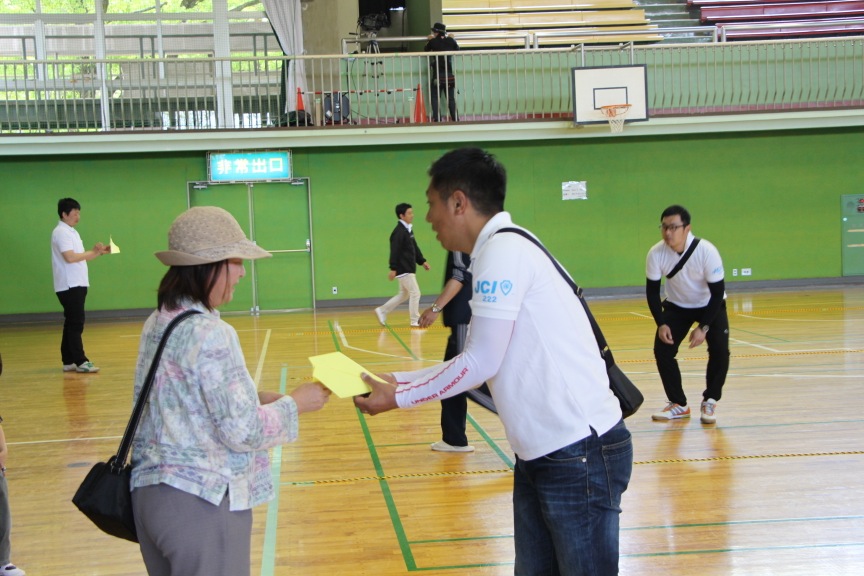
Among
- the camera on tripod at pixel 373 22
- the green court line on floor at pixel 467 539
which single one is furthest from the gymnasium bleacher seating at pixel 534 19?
the green court line on floor at pixel 467 539

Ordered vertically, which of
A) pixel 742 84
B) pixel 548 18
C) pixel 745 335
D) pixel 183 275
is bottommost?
pixel 745 335

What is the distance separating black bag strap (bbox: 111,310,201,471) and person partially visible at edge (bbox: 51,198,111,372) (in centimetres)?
765

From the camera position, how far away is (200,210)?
242cm

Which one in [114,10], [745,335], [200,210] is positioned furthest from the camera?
[114,10]

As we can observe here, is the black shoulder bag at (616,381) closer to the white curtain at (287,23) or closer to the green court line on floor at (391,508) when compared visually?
the green court line on floor at (391,508)

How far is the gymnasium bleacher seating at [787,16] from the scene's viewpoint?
19625mm

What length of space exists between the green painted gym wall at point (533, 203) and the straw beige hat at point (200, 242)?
48.8 feet

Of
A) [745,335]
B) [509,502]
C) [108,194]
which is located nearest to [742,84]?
[745,335]

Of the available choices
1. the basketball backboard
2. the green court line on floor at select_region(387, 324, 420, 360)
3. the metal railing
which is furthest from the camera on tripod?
the green court line on floor at select_region(387, 324, 420, 360)

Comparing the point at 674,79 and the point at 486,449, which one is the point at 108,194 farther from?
the point at 486,449

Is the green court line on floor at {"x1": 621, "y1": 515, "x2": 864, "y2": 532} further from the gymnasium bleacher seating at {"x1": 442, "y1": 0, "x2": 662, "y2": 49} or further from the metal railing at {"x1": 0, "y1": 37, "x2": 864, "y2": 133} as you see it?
the gymnasium bleacher seating at {"x1": 442, "y1": 0, "x2": 662, "y2": 49}

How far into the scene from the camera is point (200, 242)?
233cm

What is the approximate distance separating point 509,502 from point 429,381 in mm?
2815

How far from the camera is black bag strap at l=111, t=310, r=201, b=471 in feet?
7.35
